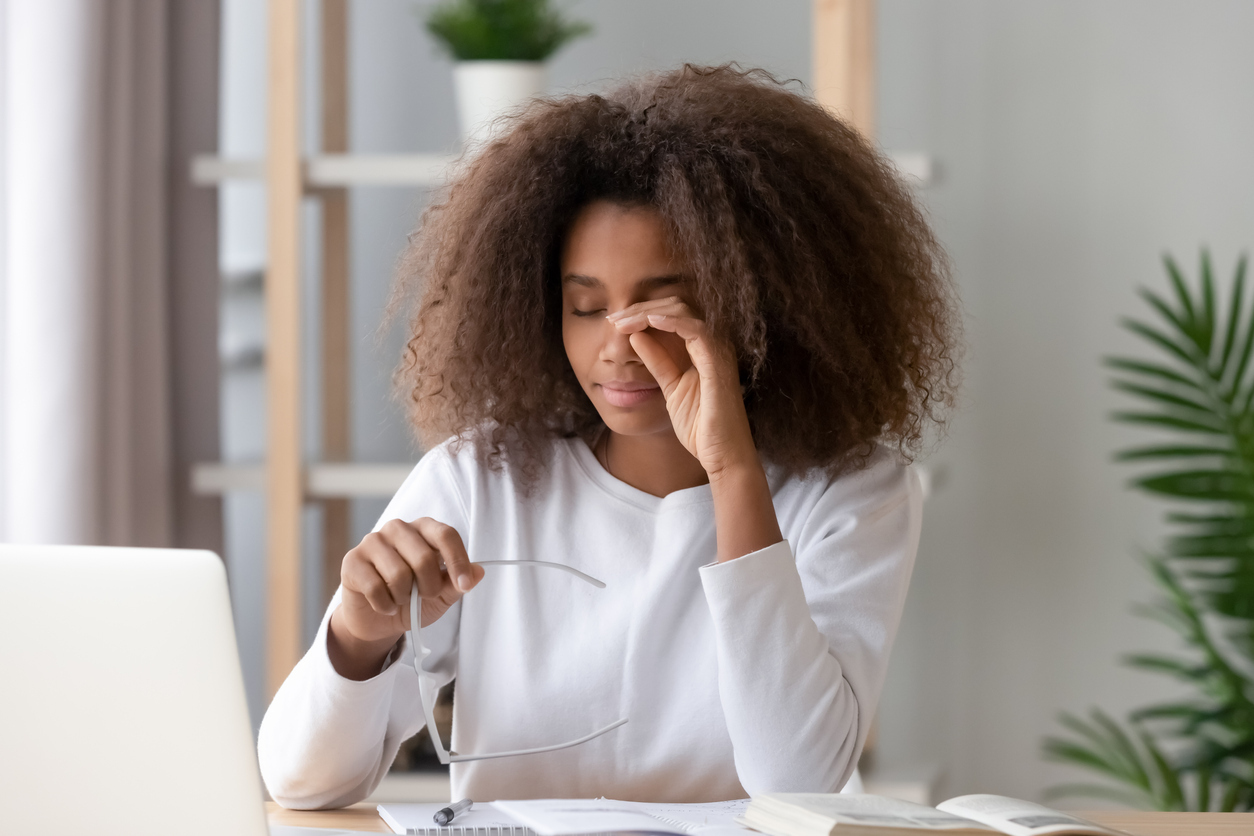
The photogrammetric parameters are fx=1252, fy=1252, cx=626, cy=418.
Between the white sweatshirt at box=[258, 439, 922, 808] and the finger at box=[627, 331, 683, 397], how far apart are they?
14 cm

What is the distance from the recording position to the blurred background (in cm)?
208

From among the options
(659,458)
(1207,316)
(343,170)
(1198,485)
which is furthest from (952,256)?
(659,458)

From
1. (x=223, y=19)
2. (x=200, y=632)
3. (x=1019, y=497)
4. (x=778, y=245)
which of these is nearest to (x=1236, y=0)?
(x=1019, y=497)

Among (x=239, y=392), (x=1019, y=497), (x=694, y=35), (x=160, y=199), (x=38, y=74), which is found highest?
(x=694, y=35)

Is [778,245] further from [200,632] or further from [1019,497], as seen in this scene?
[1019,497]

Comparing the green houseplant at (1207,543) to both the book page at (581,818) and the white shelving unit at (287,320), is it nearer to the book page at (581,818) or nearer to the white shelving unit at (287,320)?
the white shelving unit at (287,320)

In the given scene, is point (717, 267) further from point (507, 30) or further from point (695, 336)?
point (507, 30)

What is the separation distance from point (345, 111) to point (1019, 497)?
4.64ft

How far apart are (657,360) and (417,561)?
11.8 inches

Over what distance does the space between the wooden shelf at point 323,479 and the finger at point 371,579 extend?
3.38 ft

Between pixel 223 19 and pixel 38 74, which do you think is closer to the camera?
pixel 38 74

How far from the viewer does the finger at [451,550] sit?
0.94 metres

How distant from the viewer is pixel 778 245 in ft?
3.82

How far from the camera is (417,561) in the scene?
3.13 feet
